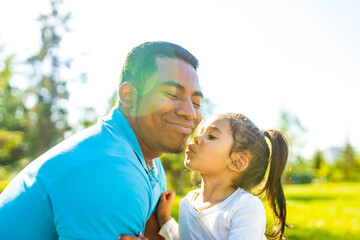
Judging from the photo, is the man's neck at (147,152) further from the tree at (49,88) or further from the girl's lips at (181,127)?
the tree at (49,88)

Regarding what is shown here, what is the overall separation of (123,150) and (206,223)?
111 centimetres

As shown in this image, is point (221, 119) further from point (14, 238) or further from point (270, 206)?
point (14, 238)

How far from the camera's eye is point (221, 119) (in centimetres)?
299

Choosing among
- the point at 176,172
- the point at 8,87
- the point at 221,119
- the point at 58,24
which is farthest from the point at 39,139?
the point at 221,119

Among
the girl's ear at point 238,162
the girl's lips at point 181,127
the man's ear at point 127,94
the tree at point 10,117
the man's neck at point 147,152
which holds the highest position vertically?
the man's ear at point 127,94

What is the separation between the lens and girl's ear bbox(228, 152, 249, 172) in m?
2.91

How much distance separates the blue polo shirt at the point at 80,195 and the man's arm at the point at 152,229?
3.07 feet

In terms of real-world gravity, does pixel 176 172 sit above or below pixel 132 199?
below

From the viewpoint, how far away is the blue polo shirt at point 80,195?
1.66 m

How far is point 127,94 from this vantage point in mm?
2535

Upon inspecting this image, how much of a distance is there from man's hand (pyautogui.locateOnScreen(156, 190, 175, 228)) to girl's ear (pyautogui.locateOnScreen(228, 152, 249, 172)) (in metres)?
0.56

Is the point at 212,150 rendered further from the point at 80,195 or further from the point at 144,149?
the point at 80,195

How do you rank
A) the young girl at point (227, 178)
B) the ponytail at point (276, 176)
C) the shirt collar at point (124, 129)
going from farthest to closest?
the ponytail at point (276, 176)
the young girl at point (227, 178)
the shirt collar at point (124, 129)

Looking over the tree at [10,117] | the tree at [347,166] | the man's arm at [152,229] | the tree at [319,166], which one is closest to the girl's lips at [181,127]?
the man's arm at [152,229]
